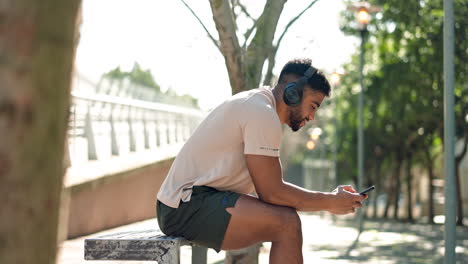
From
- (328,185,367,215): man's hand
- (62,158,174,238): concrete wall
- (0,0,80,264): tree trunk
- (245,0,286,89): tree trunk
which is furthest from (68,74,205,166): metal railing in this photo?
(0,0,80,264): tree trunk

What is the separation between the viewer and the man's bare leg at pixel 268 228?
14.1ft

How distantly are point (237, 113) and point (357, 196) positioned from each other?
2.68 feet

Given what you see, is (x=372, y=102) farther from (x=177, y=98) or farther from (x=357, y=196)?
(x=357, y=196)

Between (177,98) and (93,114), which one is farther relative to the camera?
(177,98)

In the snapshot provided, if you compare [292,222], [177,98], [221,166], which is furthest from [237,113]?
[177,98]

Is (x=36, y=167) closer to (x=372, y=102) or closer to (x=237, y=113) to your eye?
(x=237, y=113)

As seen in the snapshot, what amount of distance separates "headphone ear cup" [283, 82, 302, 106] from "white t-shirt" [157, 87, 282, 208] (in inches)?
4.0

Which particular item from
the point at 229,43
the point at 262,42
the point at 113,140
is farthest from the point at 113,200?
the point at 229,43

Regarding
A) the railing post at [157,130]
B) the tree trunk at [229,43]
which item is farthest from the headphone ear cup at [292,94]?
the railing post at [157,130]

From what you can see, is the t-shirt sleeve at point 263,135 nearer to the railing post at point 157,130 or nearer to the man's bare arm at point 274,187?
the man's bare arm at point 274,187

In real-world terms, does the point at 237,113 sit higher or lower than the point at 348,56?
lower

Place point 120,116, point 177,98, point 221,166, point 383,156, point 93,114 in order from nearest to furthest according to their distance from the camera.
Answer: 1. point 221,166
2. point 93,114
3. point 120,116
4. point 177,98
5. point 383,156

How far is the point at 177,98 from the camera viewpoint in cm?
2548

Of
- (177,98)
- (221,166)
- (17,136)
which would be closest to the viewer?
(17,136)
